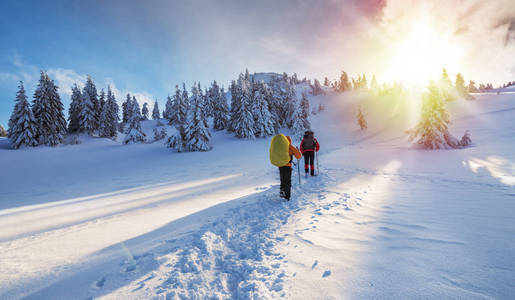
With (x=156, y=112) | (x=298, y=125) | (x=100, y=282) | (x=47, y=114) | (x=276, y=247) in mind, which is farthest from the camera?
(x=156, y=112)

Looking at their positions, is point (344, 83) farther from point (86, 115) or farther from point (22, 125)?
point (22, 125)

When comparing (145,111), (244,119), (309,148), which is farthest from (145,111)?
(309,148)

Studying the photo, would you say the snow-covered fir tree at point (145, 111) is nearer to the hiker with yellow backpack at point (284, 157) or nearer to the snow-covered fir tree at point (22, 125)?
the snow-covered fir tree at point (22, 125)

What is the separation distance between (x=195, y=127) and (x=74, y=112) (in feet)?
103

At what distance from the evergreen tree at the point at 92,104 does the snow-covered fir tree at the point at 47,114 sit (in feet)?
14.1

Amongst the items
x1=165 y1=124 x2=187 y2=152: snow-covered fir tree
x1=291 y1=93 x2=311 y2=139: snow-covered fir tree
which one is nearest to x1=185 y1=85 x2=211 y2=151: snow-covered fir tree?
x1=165 y1=124 x2=187 y2=152: snow-covered fir tree

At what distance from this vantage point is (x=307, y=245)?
3211 mm

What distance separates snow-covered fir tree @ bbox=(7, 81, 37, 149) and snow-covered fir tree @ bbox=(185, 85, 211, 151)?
23782mm

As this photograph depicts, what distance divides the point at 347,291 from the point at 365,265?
0.59 metres

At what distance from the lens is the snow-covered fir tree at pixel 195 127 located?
2752cm

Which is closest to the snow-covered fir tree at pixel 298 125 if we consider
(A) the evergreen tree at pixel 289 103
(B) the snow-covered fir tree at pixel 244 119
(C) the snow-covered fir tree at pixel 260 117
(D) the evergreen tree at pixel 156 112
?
(A) the evergreen tree at pixel 289 103

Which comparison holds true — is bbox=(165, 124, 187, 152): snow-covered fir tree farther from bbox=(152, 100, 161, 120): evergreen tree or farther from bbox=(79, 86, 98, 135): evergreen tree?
bbox=(152, 100, 161, 120): evergreen tree

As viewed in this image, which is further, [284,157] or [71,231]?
[284,157]

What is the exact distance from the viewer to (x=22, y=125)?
2897 cm
